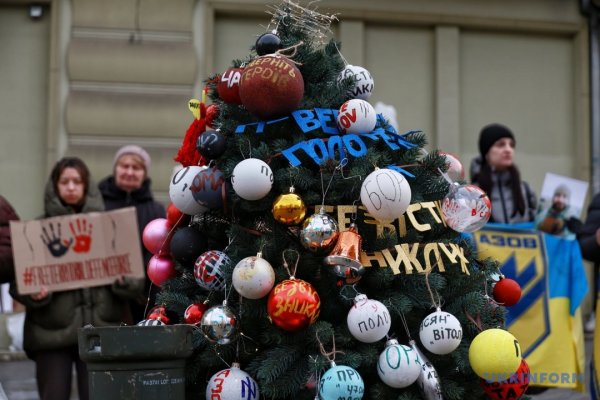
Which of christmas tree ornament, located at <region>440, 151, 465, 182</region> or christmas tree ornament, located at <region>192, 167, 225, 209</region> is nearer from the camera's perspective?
christmas tree ornament, located at <region>192, 167, 225, 209</region>

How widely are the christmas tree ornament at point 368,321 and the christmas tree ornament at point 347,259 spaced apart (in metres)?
0.10

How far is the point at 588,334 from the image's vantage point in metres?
10.9

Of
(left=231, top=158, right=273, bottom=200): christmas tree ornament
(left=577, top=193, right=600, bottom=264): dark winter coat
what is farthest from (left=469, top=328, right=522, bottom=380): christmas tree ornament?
(left=577, top=193, right=600, bottom=264): dark winter coat

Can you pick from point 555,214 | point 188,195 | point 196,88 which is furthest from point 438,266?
point 196,88

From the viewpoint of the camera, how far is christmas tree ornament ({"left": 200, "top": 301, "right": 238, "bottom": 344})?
3770 millimetres

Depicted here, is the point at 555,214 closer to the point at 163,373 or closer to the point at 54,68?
the point at 163,373

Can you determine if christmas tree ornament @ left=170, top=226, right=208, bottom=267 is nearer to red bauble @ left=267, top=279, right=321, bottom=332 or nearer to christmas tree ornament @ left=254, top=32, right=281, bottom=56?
red bauble @ left=267, top=279, right=321, bottom=332

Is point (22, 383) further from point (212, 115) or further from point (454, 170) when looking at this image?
point (454, 170)

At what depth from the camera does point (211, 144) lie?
4.08 m

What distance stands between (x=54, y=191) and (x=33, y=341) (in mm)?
892

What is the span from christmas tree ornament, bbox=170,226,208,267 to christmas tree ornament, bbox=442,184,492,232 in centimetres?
97

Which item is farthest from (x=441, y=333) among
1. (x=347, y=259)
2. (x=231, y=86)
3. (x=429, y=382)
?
(x=231, y=86)

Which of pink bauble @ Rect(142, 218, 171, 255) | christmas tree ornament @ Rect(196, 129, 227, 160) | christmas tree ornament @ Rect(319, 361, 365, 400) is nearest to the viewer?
christmas tree ornament @ Rect(319, 361, 365, 400)

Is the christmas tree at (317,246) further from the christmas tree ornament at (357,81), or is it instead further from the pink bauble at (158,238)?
the pink bauble at (158,238)
